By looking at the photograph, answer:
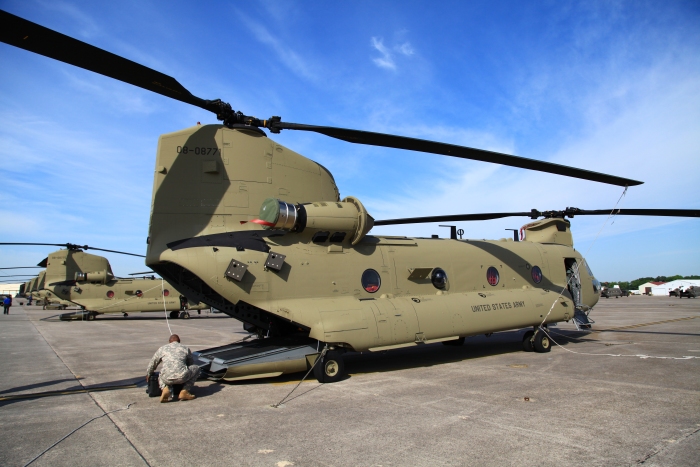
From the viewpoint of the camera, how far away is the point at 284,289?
9016mm

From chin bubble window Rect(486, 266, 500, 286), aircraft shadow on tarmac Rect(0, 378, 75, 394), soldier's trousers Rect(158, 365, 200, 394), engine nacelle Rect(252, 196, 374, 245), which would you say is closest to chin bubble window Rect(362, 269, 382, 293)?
engine nacelle Rect(252, 196, 374, 245)

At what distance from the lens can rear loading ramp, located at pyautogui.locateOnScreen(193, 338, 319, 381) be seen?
26.6 ft

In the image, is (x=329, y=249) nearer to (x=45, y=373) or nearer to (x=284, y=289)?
(x=284, y=289)

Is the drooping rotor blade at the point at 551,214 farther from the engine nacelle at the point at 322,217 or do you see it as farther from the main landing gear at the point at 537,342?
the main landing gear at the point at 537,342

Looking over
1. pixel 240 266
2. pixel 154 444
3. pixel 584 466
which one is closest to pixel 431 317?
→ pixel 240 266

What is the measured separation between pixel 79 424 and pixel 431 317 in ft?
22.8

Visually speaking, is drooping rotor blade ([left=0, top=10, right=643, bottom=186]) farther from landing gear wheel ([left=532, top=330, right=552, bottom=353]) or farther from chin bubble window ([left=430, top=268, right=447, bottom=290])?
landing gear wheel ([left=532, top=330, right=552, bottom=353])

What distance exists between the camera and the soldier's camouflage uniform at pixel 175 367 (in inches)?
272

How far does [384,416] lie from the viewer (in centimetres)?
600

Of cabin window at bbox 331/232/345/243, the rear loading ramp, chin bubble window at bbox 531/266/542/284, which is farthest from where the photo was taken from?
chin bubble window at bbox 531/266/542/284

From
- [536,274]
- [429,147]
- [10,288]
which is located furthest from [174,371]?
[10,288]

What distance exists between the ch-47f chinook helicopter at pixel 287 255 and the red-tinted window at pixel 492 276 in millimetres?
1147

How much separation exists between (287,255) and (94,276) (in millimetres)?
25909

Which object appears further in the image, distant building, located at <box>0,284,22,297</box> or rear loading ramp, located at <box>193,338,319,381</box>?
distant building, located at <box>0,284,22,297</box>
